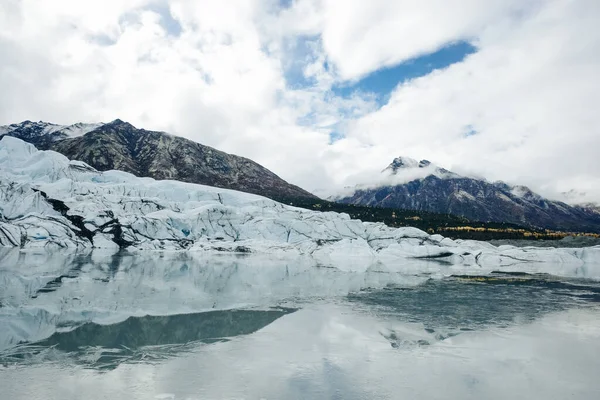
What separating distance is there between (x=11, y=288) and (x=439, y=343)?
1610 cm

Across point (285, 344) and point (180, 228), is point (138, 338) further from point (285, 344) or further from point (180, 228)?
point (180, 228)

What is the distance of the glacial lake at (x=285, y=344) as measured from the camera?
22.2 ft

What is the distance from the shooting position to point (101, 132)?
154625mm

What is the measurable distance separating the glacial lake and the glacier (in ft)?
74.9

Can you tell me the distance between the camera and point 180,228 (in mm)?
48906

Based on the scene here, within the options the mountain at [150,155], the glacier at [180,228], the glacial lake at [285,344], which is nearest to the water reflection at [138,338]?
the glacial lake at [285,344]

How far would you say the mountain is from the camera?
138500 millimetres

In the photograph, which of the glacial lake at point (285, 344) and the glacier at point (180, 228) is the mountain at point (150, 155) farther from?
the glacial lake at point (285, 344)

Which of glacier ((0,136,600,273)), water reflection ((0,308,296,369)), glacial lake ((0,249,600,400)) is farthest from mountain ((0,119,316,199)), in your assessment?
water reflection ((0,308,296,369))

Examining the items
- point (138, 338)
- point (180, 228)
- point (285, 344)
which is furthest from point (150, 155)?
point (285, 344)

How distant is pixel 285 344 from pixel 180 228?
138ft

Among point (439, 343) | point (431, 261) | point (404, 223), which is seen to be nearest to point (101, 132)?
point (404, 223)

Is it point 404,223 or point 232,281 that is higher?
point 404,223

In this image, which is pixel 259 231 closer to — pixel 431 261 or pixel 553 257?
pixel 431 261
